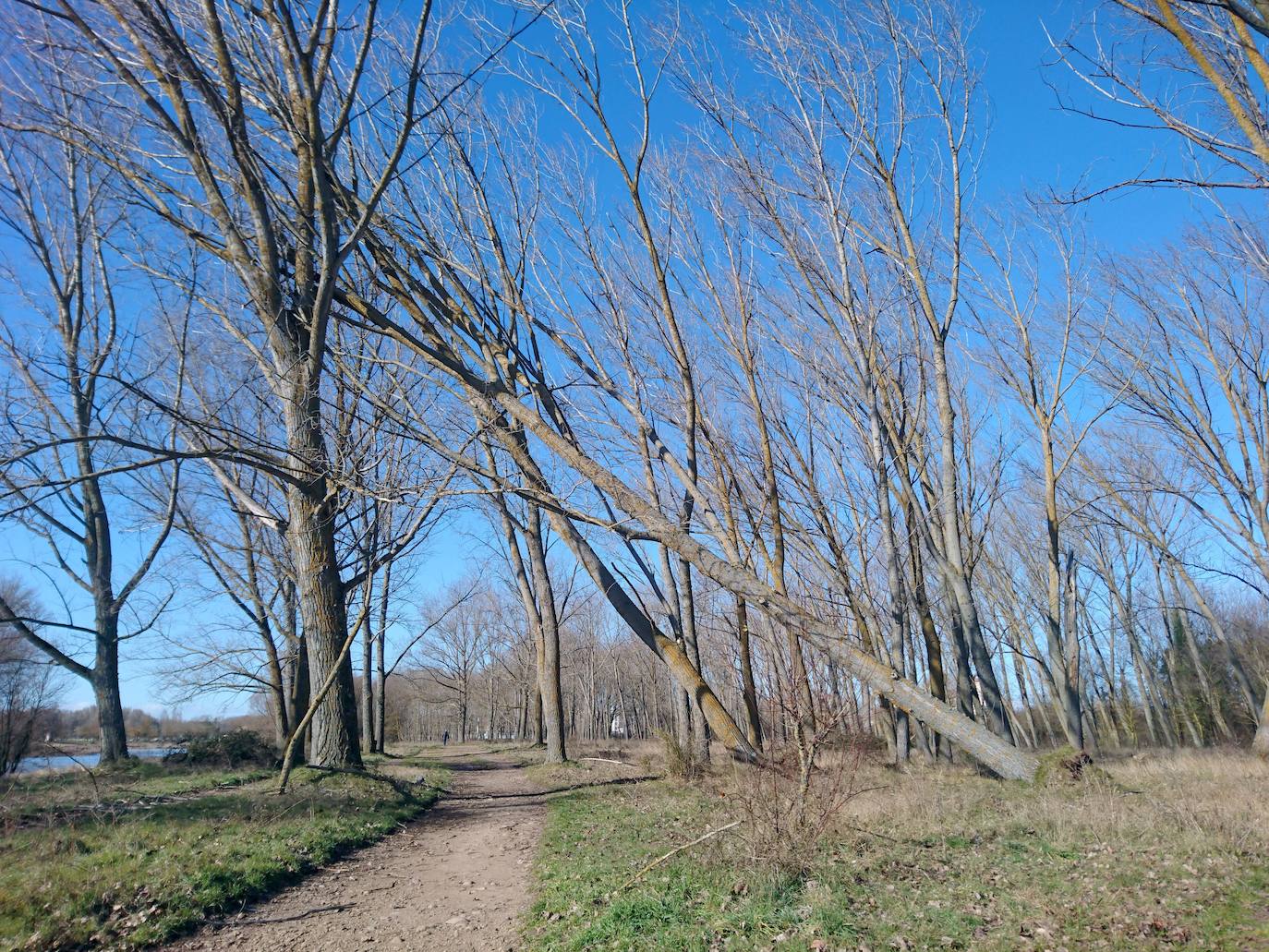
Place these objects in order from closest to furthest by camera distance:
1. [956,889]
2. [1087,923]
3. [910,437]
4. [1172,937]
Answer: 1. [1172,937]
2. [1087,923]
3. [956,889]
4. [910,437]

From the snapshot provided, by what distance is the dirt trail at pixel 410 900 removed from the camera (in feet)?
16.1

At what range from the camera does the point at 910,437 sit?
46.3 feet

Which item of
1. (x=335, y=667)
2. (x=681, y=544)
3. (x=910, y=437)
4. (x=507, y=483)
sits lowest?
(x=335, y=667)

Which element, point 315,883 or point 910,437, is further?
point 910,437

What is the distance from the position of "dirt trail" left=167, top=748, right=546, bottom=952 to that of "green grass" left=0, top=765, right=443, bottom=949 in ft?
0.78

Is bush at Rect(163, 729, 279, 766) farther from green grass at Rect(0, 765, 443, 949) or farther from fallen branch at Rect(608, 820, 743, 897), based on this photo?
fallen branch at Rect(608, 820, 743, 897)

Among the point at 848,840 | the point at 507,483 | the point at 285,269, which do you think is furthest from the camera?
the point at 285,269

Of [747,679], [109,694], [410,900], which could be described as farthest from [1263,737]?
[109,694]

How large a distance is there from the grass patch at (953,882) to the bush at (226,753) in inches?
382

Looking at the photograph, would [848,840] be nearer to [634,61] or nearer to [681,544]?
[681,544]

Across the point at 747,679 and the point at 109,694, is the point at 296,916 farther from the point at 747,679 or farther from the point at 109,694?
the point at 109,694

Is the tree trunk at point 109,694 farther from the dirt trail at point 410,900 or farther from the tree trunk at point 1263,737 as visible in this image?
the tree trunk at point 1263,737

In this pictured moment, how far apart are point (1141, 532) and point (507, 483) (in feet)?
76.1

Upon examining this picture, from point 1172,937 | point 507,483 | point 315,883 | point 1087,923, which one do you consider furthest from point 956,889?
point 507,483
